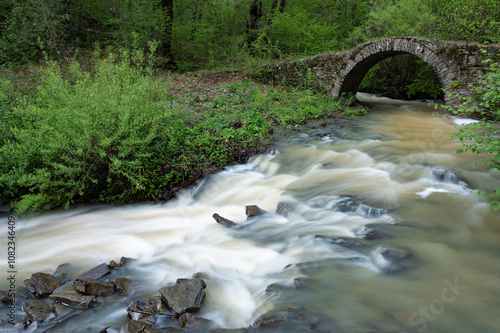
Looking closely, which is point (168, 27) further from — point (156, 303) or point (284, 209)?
point (156, 303)

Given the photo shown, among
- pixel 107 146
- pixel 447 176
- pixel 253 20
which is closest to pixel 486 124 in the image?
pixel 447 176

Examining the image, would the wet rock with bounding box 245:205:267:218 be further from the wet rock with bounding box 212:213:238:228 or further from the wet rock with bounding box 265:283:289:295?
the wet rock with bounding box 265:283:289:295

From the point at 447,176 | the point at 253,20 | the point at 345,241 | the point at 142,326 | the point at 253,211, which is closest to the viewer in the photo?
the point at 142,326

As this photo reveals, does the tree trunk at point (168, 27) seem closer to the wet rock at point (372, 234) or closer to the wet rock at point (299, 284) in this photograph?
the wet rock at point (372, 234)

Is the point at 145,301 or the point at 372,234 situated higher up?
the point at 372,234

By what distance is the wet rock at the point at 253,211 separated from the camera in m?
5.13

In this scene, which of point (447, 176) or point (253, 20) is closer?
point (447, 176)

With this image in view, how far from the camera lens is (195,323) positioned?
2.95m

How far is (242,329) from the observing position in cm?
289

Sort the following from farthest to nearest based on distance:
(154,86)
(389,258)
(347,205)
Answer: (154,86)
(347,205)
(389,258)

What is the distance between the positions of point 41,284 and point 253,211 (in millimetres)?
2841

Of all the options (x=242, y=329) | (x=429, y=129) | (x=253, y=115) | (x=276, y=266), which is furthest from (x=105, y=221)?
(x=429, y=129)

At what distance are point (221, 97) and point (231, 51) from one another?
6682 millimetres

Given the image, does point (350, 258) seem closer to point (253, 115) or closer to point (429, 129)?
point (253, 115)
